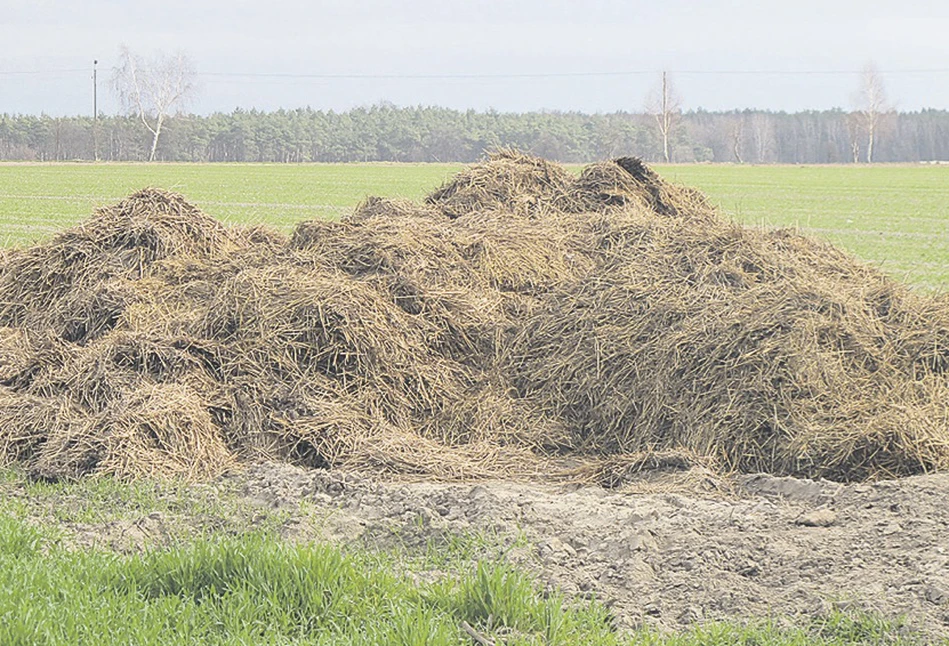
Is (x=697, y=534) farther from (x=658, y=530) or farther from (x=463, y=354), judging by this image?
(x=463, y=354)

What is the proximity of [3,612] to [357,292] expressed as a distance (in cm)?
362

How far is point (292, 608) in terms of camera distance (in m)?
3.48

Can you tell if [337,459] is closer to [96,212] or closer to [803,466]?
[803,466]

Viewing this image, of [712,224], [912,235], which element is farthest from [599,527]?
[912,235]

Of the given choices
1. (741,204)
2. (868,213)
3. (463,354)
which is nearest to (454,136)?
(741,204)

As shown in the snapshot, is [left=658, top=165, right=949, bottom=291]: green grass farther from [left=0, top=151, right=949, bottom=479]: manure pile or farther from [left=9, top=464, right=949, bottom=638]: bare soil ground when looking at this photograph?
[left=9, top=464, right=949, bottom=638]: bare soil ground

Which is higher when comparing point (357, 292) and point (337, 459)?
point (357, 292)

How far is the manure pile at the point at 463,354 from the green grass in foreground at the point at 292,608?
1.70 m

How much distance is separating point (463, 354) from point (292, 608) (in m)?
3.53

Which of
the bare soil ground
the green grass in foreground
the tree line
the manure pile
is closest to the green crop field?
the manure pile

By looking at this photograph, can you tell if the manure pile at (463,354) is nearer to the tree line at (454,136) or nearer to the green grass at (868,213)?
the green grass at (868,213)

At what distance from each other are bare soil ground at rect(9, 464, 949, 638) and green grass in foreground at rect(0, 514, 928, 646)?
20cm

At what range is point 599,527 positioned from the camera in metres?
4.49

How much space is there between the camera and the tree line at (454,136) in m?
113
